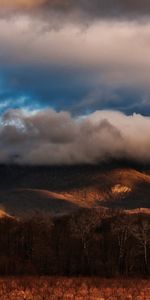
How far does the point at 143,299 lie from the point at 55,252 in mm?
110845

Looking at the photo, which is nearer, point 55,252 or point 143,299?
point 143,299

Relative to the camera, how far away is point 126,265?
146875 millimetres

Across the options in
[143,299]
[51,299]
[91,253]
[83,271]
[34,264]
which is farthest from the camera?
[91,253]

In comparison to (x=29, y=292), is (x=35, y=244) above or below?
above

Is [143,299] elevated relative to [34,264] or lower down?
lower down

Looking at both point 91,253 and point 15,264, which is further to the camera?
point 91,253

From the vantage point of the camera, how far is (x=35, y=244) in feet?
613

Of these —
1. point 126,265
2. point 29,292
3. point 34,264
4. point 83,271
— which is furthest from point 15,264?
point 29,292

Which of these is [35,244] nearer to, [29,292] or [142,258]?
[142,258]

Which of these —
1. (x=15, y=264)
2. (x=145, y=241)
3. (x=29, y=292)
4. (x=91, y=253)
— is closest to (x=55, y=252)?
(x=91, y=253)

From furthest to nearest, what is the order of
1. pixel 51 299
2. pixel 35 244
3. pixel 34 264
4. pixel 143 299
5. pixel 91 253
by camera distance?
1. pixel 35 244
2. pixel 91 253
3. pixel 34 264
4. pixel 143 299
5. pixel 51 299

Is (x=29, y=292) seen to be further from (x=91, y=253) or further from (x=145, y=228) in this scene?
(x=91, y=253)

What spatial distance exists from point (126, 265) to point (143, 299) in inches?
3390

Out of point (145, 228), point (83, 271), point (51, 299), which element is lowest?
point (51, 299)
